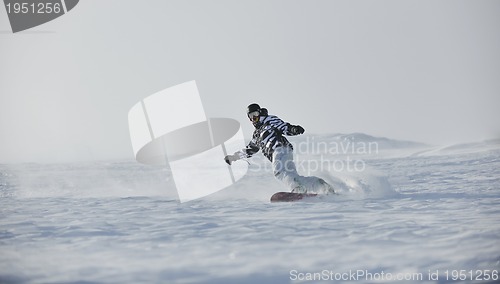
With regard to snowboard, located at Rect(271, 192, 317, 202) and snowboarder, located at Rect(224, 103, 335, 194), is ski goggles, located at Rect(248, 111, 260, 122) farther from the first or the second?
snowboard, located at Rect(271, 192, 317, 202)

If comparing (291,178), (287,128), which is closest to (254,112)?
(287,128)

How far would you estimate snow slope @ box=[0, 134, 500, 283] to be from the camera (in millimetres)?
3750

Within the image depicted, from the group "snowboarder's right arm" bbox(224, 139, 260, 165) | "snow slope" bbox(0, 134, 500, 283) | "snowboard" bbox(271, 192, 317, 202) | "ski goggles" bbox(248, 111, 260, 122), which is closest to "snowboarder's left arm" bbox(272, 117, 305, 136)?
"ski goggles" bbox(248, 111, 260, 122)

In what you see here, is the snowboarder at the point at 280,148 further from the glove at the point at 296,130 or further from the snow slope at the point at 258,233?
the snow slope at the point at 258,233

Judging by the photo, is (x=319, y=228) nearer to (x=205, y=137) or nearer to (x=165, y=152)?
(x=205, y=137)

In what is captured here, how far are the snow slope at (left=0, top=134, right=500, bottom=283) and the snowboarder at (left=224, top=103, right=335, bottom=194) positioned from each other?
295mm

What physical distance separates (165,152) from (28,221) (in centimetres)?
538

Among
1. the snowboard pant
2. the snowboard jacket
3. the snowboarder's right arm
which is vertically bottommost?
the snowboard pant

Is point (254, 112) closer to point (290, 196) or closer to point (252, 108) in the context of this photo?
point (252, 108)

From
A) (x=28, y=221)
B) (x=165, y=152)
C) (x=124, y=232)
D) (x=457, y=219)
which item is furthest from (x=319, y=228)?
(x=165, y=152)

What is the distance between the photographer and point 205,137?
35.9ft

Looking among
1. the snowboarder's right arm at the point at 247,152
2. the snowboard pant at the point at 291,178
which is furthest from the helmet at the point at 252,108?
the snowboard pant at the point at 291,178

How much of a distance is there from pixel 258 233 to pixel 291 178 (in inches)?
82.7

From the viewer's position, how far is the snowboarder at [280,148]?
6.87 m
